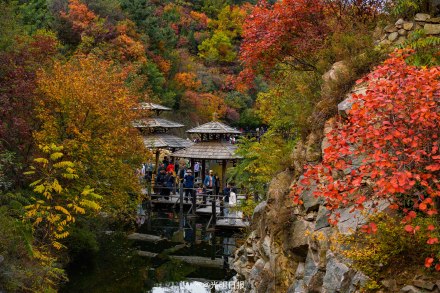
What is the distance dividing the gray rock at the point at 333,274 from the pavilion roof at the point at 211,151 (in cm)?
1796

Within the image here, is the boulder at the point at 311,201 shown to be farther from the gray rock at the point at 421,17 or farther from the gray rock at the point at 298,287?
the gray rock at the point at 421,17

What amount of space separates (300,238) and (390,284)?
266 cm

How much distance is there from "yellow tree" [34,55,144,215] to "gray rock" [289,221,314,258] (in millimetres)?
8305

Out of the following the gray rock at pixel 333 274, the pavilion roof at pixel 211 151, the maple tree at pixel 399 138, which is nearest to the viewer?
the maple tree at pixel 399 138

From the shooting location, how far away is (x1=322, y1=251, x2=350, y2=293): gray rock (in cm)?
700

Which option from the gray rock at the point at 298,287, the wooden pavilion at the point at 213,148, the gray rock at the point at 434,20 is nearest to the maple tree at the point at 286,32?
the gray rock at the point at 434,20

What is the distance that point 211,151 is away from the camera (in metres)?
26.4

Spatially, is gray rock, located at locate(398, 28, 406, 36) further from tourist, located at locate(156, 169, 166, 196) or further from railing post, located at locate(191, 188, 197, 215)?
tourist, located at locate(156, 169, 166, 196)

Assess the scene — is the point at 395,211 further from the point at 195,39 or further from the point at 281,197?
the point at 195,39

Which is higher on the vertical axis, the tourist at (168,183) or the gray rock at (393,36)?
the gray rock at (393,36)

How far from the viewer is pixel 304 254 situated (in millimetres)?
9047

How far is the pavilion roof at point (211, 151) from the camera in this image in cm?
2598

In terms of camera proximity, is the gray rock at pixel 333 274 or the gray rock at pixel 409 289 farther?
the gray rock at pixel 333 274

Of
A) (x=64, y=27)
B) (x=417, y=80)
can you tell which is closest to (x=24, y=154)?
(x=417, y=80)
